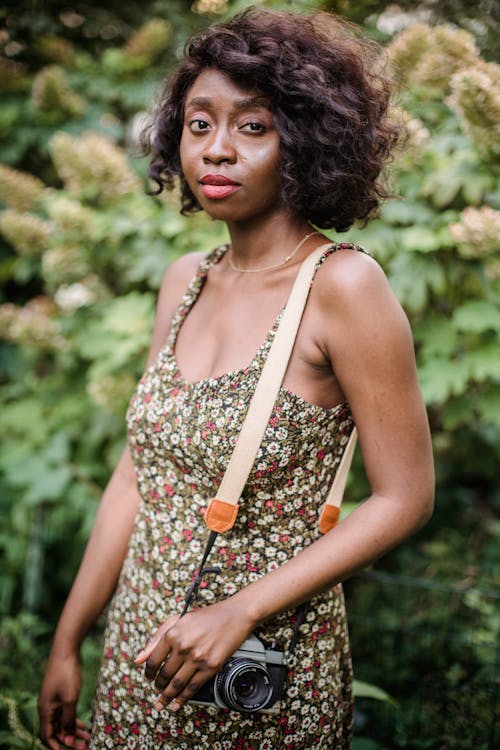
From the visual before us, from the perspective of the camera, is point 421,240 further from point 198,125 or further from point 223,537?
point 223,537

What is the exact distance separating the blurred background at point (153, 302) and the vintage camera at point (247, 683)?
0.91 metres

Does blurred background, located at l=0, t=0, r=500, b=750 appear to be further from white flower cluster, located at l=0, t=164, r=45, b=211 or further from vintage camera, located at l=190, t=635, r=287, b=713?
vintage camera, located at l=190, t=635, r=287, b=713

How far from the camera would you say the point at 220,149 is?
4.50 feet

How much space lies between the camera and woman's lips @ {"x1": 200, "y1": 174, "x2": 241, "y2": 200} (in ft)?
4.54

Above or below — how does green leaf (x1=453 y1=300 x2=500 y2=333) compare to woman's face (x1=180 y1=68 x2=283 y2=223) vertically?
below

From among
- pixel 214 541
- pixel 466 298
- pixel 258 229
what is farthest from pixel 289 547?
pixel 466 298

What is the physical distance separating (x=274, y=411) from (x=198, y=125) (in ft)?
2.08

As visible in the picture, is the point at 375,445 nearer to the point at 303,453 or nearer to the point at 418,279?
the point at 303,453

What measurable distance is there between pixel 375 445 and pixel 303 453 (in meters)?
0.16

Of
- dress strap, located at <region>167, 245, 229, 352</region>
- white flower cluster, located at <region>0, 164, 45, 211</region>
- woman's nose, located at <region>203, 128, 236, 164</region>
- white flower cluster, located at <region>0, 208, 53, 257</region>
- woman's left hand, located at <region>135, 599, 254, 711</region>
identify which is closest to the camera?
woman's left hand, located at <region>135, 599, 254, 711</region>

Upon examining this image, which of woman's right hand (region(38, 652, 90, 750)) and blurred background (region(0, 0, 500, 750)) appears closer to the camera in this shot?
woman's right hand (region(38, 652, 90, 750))

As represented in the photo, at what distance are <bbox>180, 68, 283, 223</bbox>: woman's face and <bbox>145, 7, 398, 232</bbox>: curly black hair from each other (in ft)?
0.08

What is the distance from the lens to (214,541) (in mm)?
1408

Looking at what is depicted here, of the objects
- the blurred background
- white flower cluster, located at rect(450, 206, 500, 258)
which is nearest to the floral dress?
the blurred background
